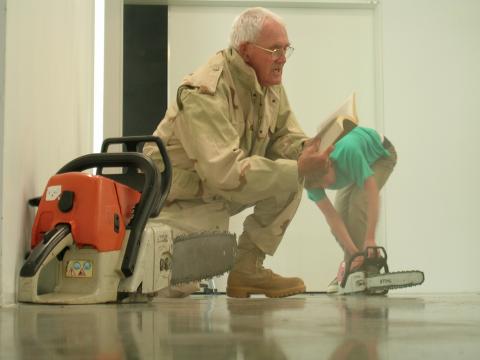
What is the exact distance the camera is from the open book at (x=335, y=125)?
2.29m

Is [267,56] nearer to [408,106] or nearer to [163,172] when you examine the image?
[163,172]

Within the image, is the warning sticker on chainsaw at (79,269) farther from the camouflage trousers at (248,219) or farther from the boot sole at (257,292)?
the boot sole at (257,292)

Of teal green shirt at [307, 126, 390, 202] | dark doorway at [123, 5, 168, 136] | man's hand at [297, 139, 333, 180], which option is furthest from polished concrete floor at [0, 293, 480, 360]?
dark doorway at [123, 5, 168, 136]

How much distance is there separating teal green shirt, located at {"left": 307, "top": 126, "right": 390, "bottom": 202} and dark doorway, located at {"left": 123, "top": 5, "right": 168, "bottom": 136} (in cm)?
128

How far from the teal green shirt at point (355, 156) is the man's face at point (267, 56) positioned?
1.11 m

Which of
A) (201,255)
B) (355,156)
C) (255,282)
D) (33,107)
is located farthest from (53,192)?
(355,156)

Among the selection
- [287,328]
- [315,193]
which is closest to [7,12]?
[287,328]

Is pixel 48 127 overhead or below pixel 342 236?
overhead

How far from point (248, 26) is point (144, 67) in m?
1.92

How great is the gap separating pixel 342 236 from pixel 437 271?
1.02 metres

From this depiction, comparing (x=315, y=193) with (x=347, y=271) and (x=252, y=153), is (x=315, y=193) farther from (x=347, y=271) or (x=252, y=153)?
(x=252, y=153)

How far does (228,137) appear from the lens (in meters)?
2.17

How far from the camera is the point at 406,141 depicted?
176 inches

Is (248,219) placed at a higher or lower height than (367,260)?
higher
